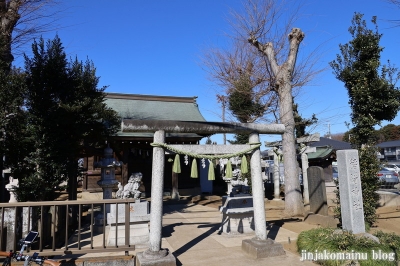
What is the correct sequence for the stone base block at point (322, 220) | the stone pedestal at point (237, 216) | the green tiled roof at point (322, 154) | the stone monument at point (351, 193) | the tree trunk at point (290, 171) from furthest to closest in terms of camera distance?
1. the green tiled roof at point (322, 154)
2. the tree trunk at point (290, 171)
3. the stone base block at point (322, 220)
4. the stone pedestal at point (237, 216)
5. the stone monument at point (351, 193)

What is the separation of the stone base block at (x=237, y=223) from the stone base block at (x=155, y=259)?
2.65 metres

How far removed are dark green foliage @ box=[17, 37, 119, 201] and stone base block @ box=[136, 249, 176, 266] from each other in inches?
137

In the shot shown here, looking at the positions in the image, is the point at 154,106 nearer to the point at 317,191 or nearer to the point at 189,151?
the point at 317,191

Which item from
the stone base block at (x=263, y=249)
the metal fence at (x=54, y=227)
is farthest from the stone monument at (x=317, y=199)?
the metal fence at (x=54, y=227)

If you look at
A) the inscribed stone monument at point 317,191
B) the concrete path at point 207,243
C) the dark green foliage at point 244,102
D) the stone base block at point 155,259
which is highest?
the dark green foliage at point 244,102

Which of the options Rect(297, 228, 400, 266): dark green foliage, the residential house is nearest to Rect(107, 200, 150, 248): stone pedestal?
Rect(297, 228, 400, 266): dark green foliage

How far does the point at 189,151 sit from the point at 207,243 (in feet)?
8.09

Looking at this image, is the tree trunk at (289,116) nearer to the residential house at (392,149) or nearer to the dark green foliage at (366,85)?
the dark green foliage at (366,85)

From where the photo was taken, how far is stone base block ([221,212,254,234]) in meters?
7.01

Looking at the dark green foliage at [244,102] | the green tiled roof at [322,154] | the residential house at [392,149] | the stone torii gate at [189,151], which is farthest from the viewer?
the residential house at [392,149]

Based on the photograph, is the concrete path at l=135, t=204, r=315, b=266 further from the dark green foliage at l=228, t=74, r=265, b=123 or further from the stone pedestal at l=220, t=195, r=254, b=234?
the dark green foliage at l=228, t=74, r=265, b=123

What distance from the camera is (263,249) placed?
202 inches

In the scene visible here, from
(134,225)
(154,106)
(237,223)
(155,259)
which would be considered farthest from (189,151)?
(154,106)

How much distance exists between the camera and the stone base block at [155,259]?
14.7 feet
